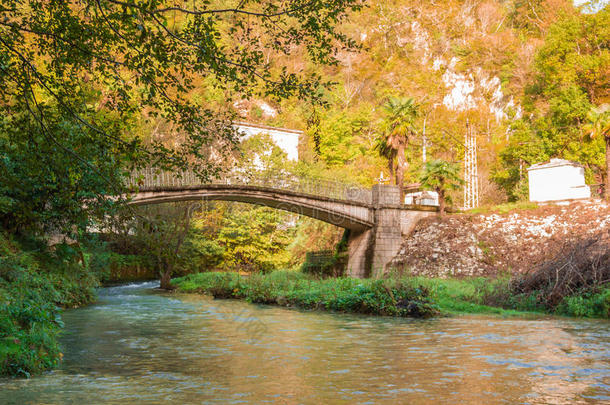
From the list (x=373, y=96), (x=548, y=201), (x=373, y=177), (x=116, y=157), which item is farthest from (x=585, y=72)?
(x=116, y=157)

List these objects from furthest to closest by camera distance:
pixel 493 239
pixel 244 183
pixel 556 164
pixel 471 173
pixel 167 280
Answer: pixel 471 173 < pixel 167 280 < pixel 244 183 < pixel 556 164 < pixel 493 239

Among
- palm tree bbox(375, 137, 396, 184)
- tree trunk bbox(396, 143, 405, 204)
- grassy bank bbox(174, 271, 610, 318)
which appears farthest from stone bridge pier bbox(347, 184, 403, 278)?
grassy bank bbox(174, 271, 610, 318)

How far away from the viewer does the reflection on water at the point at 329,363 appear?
649 cm

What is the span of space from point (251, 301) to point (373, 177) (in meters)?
28.9

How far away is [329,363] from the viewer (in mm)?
8781

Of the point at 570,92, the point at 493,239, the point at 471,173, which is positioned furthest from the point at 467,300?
the point at 570,92

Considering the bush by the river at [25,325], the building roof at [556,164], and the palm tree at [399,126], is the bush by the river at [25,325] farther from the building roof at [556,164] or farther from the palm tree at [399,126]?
the building roof at [556,164]

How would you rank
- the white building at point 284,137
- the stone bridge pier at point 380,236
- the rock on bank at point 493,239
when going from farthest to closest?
the white building at point 284,137 < the stone bridge pier at point 380,236 < the rock on bank at point 493,239

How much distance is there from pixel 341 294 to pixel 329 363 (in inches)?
362

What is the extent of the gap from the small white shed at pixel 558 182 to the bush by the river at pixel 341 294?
1316cm

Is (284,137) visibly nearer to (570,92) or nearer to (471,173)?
(471,173)

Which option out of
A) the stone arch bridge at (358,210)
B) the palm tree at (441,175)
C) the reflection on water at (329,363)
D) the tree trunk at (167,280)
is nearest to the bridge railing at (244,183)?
the stone arch bridge at (358,210)

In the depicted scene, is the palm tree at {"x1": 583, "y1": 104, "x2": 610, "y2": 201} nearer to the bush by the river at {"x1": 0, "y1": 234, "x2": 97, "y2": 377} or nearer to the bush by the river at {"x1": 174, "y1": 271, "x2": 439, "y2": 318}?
the bush by the river at {"x1": 174, "y1": 271, "x2": 439, "y2": 318}

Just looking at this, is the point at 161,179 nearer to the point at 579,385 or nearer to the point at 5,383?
the point at 5,383
